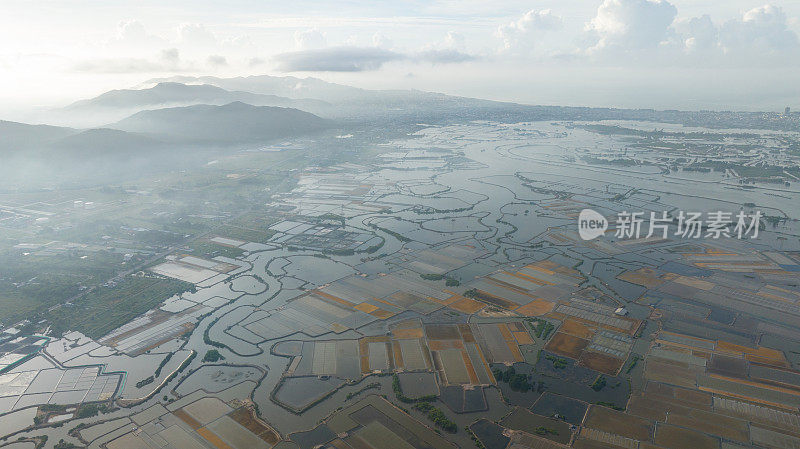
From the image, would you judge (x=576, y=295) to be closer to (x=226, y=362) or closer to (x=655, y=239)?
(x=655, y=239)

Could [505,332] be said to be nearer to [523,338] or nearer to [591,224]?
[523,338]

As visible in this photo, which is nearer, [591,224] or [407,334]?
[407,334]

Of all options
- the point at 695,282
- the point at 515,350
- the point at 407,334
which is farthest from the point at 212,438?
the point at 695,282

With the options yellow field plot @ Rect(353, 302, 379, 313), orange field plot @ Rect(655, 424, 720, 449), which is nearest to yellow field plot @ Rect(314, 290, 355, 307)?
yellow field plot @ Rect(353, 302, 379, 313)

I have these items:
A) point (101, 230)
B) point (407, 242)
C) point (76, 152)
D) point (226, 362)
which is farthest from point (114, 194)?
point (226, 362)

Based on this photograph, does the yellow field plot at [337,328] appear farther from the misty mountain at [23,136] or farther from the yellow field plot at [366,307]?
the misty mountain at [23,136]
